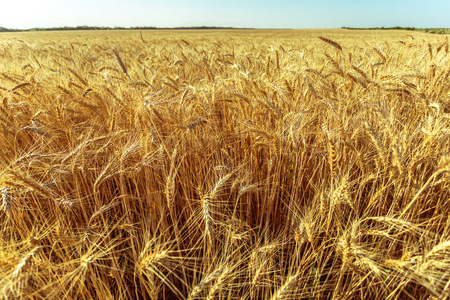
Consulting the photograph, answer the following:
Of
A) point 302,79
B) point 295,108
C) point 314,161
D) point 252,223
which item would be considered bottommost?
point 252,223

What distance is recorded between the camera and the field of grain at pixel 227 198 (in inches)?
34.5

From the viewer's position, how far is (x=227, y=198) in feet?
4.95

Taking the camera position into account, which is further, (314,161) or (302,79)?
(302,79)

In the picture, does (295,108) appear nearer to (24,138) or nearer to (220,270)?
(220,270)

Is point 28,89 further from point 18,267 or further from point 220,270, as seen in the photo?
point 220,270

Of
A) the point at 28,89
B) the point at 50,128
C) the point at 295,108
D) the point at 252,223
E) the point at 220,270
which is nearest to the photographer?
the point at 220,270

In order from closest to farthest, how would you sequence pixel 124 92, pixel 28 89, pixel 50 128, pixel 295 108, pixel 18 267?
pixel 18 267 < pixel 50 128 < pixel 295 108 < pixel 124 92 < pixel 28 89

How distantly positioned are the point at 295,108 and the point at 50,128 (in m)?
1.79

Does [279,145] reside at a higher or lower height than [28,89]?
lower

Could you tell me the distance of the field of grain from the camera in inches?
34.5

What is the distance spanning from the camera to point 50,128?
1.70 metres

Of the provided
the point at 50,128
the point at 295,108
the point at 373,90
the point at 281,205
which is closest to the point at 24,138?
the point at 50,128

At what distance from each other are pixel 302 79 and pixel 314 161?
39.8 inches

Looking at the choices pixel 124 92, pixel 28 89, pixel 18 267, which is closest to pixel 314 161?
pixel 18 267
